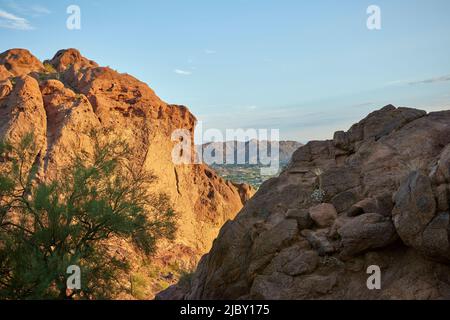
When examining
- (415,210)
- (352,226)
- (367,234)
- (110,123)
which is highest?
(110,123)

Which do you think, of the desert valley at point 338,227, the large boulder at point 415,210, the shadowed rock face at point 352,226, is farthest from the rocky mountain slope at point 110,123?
the large boulder at point 415,210

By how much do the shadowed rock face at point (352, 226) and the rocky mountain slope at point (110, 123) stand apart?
1069 cm

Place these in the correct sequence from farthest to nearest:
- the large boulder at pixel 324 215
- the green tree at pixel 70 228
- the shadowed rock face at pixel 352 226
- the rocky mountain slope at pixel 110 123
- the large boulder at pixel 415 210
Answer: the rocky mountain slope at pixel 110 123 < the green tree at pixel 70 228 < the large boulder at pixel 324 215 < the shadowed rock face at pixel 352 226 < the large boulder at pixel 415 210

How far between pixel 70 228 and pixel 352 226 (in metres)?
9.31

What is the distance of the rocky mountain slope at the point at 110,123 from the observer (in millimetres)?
27266

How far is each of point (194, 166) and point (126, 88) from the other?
10156mm

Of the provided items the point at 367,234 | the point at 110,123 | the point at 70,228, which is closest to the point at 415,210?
the point at 367,234

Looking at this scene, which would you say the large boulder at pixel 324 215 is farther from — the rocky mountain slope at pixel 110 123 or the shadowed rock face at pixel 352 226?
the rocky mountain slope at pixel 110 123

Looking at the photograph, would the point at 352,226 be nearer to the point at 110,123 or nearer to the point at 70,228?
the point at 70,228

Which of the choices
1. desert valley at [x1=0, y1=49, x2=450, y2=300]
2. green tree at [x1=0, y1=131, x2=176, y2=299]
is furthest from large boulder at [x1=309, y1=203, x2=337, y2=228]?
green tree at [x1=0, y1=131, x2=176, y2=299]

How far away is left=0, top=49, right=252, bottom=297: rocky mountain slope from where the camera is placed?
2727 cm

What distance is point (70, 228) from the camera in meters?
13.8

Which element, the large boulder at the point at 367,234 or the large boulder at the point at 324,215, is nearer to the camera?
the large boulder at the point at 367,234
